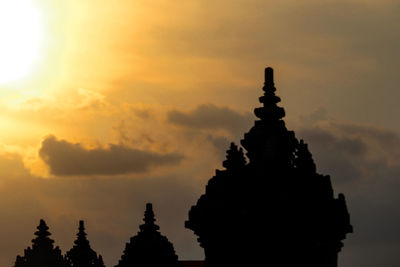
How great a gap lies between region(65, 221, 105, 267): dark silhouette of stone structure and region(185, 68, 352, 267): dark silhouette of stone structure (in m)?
43.5

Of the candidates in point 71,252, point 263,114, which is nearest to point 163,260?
point 71,252

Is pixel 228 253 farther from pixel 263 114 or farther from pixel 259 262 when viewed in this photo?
pixel 263 114

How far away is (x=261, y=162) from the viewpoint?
35.8m

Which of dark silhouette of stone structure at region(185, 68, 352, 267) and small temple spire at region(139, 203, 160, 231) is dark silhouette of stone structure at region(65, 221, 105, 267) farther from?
dark silhouette of stone structure at region(185, 68, 352, 267)

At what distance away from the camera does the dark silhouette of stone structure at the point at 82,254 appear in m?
79.8

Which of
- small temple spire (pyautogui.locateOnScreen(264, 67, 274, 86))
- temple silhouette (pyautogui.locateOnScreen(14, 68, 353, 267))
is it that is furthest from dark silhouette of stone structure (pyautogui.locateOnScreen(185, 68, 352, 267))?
small temple spire (pyautogui.locateOnScreen(264, 67, 274, 86))

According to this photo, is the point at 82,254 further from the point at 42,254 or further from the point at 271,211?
the point at 271,211

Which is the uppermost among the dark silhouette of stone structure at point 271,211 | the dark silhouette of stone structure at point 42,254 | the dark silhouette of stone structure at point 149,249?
the dark silhouette of stone structure at point 42,254

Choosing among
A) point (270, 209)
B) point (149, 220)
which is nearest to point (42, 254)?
point (149, 220)

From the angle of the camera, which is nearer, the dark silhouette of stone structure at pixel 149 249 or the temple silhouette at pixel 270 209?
the temple silhouette at pixel 270 209

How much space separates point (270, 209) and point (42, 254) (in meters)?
49.4

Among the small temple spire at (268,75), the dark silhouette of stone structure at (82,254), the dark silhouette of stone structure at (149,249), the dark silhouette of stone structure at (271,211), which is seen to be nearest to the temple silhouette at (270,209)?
the dark silhouette of stone structure at (271,211)

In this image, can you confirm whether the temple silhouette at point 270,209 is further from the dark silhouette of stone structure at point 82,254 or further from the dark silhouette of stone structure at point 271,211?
the dark silhouette of stone structure at point 82,254

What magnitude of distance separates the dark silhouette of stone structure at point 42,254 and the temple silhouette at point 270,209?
153ft
